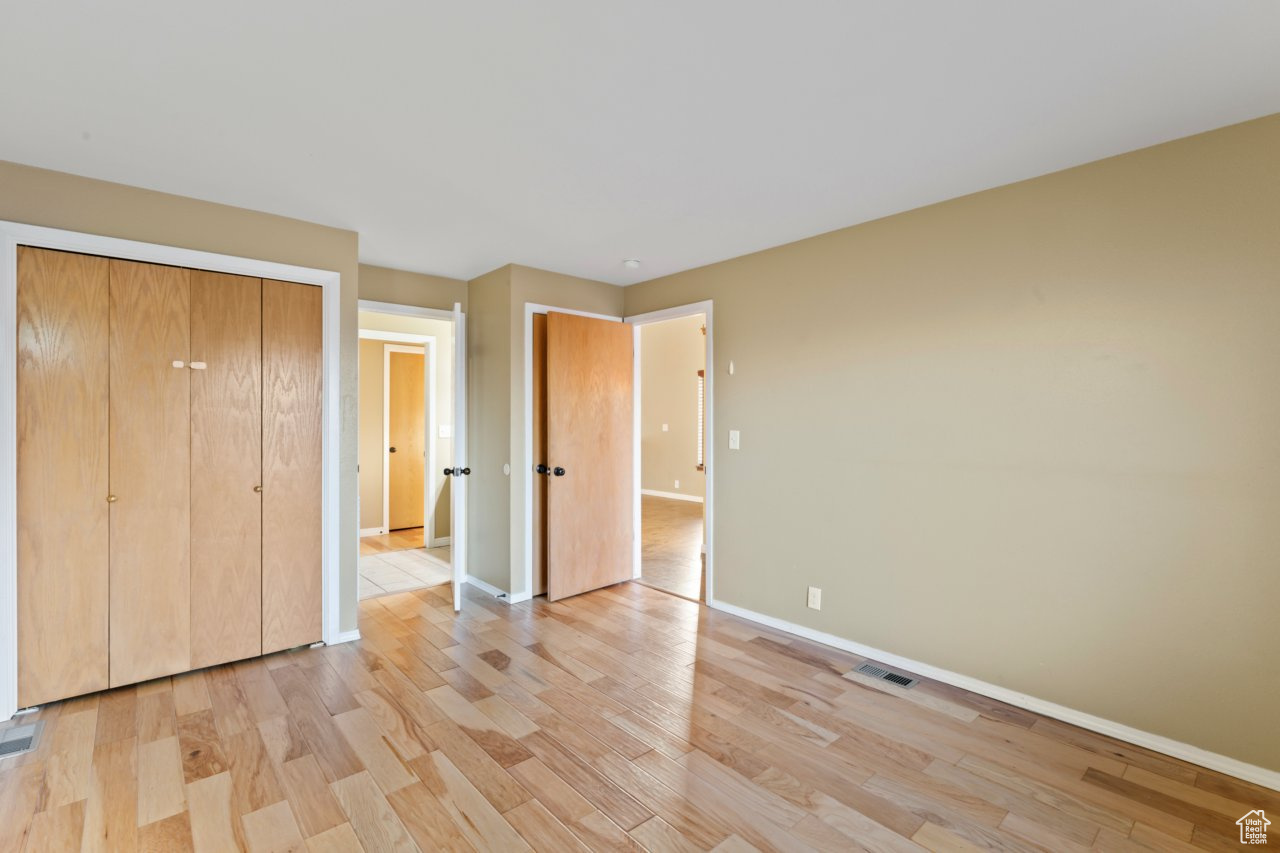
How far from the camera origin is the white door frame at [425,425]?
5.56 meters

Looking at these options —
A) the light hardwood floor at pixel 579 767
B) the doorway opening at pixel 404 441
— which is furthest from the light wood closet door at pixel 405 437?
the light hardwood floor at pixel 579 767

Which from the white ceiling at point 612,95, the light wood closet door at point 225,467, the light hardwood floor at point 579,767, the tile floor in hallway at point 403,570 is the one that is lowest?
the light hardwood floor at point 579,767

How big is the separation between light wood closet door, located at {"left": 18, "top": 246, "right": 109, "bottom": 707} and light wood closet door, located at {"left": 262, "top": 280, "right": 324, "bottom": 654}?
65 cm

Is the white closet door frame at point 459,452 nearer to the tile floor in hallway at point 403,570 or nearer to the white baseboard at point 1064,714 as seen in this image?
the tile floor in hallway at point 403,570

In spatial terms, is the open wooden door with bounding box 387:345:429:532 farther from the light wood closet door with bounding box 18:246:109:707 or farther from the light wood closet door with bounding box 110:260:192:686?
the light wood closet door with bounding box 18:246:109:707

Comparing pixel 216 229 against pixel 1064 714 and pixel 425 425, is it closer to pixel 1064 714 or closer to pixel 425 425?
pixel 425 425

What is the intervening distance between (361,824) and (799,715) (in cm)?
179

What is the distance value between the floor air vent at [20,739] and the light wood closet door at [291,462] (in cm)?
→ 87

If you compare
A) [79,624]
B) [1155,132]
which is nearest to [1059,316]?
[1155,132]

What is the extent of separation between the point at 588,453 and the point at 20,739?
313 centimetres

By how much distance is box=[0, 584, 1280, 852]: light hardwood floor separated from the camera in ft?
6.04

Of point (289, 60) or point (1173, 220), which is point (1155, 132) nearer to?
point (1173, 220)

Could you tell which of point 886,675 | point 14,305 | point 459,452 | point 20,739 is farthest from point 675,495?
point 14,305

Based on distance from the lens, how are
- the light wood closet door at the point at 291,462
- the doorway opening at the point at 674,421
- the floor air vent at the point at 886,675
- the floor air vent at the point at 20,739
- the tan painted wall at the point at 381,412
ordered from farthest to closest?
the doorway opening at the point at 674,421 < the tan painted wall at the point at 381,412 < the light wood closet door at the point at 291,462 < the floor air vent at the point at 886,675 < the floor air vent at the point at 20,739
